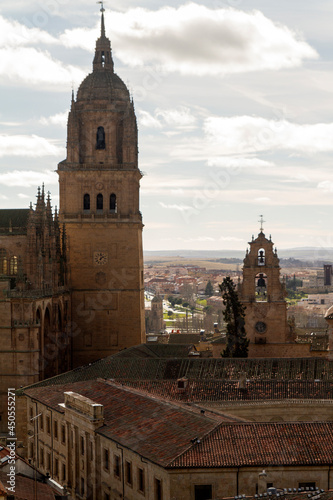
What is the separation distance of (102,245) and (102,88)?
13608 millimetres

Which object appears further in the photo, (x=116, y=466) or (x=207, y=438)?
(x=116, y=466)

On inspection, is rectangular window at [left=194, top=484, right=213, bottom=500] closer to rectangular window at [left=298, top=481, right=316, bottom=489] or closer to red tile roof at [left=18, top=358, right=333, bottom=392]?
rectangular window at [left=298, top=481, right=316, bottom=489]

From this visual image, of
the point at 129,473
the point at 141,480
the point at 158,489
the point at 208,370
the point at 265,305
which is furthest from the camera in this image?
the point at 265,305

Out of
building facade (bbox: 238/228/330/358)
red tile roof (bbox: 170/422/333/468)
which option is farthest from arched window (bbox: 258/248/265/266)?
red tile roof (bbox: 170/422/333/468)

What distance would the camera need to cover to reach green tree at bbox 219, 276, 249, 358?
1919 inches

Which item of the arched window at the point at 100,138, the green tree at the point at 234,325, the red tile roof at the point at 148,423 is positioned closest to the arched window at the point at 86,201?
the arched window at the point at 100,138

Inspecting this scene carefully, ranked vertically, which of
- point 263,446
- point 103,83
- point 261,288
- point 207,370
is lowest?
point 263,446

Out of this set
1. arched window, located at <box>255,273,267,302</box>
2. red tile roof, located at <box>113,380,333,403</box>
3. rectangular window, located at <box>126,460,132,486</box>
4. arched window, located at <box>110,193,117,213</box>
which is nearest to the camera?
rectangular window, located at <box>126,460,132,486</box>

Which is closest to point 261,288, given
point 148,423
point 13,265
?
point 13,265

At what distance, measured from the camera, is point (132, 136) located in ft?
205

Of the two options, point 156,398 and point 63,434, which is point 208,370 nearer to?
point 156,398

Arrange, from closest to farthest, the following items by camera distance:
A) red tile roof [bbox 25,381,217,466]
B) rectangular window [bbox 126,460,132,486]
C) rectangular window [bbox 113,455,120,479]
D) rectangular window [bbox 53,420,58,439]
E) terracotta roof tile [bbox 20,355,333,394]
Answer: red tile roof [bbox 25,381,217,466]
rectangular window [bbox 126,460,132,486]
rectangular window [bbox 113,455,120,479]
rectangular window [bbox 53,420,58,439]
terracotta roof tile [bbox 20,355,333,394]

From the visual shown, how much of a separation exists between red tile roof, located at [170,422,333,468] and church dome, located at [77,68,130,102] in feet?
135

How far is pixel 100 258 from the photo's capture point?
62125mm
